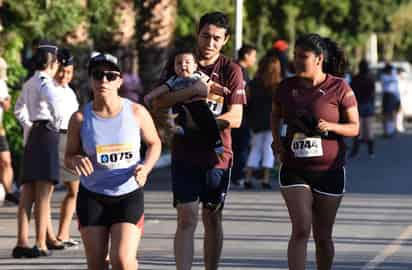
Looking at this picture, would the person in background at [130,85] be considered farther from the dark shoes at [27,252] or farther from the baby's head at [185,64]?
the baby's head at [185,64]

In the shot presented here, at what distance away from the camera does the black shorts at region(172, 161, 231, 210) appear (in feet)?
30.0

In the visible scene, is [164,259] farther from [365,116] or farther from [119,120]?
[365,116]

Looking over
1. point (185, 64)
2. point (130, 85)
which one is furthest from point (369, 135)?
point (185, 64)

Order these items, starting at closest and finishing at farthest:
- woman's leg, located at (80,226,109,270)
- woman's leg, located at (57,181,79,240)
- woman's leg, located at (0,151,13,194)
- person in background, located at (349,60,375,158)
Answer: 1. woman's leg, located at (80,226,109,270)
2. woman's leg, located at (57,181,79,240)
3. woman's leg, located at (0,151,13,194)
4. person in background, located at (349,60,375,158)

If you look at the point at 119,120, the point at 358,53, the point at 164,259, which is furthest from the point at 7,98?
the point at 358,53

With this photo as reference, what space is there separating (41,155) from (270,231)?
9.57ft

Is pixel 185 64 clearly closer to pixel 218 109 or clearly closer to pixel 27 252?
pixel 218 109

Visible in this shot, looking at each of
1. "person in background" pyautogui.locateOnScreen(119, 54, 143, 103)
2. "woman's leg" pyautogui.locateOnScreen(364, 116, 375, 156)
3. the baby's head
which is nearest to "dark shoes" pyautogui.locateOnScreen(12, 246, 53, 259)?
the baby's head

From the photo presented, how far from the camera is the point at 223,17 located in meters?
9.44

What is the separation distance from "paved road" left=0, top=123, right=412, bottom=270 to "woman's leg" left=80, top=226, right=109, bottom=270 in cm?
298

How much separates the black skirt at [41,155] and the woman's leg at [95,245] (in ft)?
12.3

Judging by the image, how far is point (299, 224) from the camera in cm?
894

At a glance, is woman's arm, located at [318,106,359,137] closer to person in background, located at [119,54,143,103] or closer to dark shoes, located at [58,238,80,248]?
dark shoes, located at [58,238,80,248]

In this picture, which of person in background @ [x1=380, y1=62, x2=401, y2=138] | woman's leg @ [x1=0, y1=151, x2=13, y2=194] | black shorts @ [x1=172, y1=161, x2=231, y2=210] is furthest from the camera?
person in background @ [x1=380, y1=62, x2=401, y2=138]
